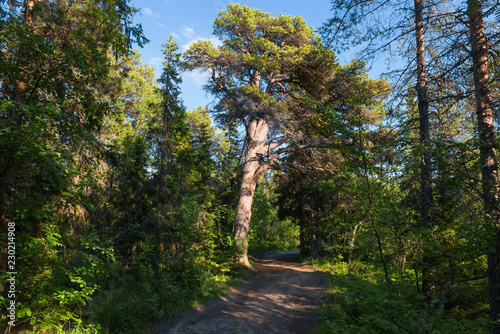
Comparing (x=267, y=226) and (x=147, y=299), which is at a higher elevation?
(x=267, y=226)

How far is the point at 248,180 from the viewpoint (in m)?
16.8

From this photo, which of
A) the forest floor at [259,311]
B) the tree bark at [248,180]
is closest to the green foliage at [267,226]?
the tree bark at [248,180]

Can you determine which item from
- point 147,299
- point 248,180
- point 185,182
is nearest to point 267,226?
point 248,180

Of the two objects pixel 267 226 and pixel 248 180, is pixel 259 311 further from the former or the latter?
pixel 267 226

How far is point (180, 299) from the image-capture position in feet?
29.6

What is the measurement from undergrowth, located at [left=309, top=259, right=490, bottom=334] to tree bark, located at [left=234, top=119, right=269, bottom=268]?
6.03 metres

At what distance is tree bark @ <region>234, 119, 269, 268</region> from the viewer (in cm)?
1549

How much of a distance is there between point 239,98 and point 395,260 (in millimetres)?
10326

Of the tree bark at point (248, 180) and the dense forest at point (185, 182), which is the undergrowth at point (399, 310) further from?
the tree bark at point (248, 180)

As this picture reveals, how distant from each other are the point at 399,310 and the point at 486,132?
12.5ft

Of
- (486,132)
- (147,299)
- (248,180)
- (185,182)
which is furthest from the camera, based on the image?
(248,180)

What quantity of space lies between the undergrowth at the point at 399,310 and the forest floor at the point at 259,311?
0.74 m

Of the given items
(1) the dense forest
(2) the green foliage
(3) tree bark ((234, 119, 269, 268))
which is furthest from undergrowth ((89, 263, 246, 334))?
(2) the green foliage

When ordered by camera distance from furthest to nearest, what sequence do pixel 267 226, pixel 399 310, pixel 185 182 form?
pixel 267 226, pixel 185 182, pixel 399 310
